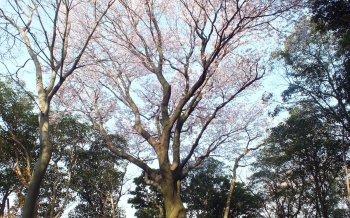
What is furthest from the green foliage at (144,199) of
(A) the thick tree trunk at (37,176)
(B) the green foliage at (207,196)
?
(A) the thick tree trunk at (37,176)

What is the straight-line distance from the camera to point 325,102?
12.0m

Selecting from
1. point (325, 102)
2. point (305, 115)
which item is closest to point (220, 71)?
point (325, 102)

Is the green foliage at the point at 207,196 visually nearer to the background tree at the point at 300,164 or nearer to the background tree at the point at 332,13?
the background tree at the point at 300,164

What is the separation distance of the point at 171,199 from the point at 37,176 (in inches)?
91.0

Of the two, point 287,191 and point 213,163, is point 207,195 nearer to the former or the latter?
point 213,163

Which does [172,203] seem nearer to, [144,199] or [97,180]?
[97,180]

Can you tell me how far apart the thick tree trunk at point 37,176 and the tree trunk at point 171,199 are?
2.20 m

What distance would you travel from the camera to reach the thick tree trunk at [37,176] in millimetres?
3439

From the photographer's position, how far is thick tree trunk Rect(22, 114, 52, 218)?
3439 millimetres

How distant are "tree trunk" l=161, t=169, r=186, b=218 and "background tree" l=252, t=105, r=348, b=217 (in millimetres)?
8596

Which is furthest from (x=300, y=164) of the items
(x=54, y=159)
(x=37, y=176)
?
(x=37, y=176)

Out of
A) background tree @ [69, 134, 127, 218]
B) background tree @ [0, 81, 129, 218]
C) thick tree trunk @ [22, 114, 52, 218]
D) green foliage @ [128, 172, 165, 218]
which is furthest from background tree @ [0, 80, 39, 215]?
thick tree trunk @ [22, 114, 52, 218]

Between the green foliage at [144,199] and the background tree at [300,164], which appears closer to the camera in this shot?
the background tree at [300,164]

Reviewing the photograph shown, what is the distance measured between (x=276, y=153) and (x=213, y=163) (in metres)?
3.62
